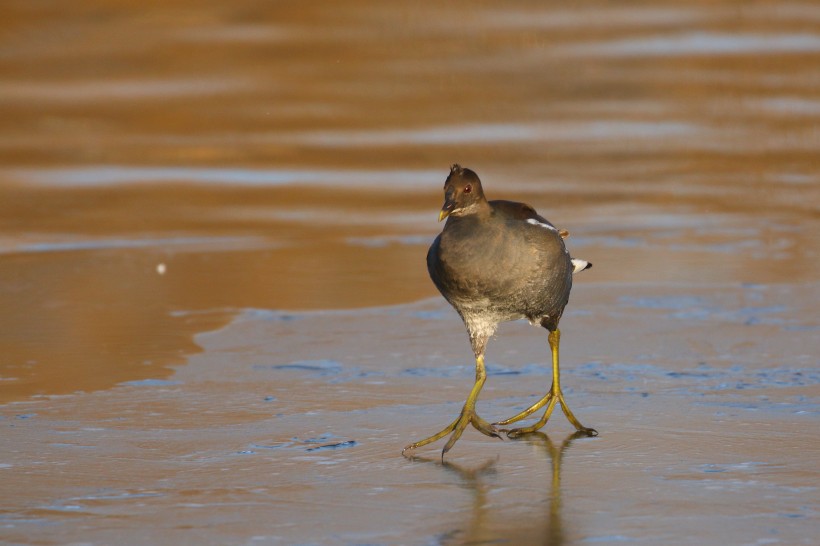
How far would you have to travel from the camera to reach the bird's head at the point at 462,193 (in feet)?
17.9

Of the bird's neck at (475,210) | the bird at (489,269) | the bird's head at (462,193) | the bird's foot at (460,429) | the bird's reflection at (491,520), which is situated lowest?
the bird's reflection at (491,520)

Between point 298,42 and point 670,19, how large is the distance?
421 centimetres

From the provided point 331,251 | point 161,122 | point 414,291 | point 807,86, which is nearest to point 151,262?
point 331,251

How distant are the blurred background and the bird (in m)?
1.78

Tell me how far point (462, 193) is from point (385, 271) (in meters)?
3.74

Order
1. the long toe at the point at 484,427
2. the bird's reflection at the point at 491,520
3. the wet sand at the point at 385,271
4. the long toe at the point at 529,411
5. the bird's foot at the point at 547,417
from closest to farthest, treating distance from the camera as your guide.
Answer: the bird's reflection at the point at 491,520, the wet sand at the point at 385,271, the long toe at the point at 484,427, the bird's foot at the point at 547,417, the long toe at the point at 529,411

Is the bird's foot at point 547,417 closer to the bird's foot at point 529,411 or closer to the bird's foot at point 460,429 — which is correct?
the bird's foot at point 529,411

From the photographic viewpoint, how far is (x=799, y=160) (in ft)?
41.9

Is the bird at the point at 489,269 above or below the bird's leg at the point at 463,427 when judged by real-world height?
above

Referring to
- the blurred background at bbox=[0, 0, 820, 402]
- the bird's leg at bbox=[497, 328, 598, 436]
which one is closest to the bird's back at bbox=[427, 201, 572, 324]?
the bird's leg at bbox=[497, 328, 598, 436]

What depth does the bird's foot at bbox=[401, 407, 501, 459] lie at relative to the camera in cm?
519

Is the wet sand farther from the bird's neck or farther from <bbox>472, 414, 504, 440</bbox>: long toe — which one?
the bird's neck

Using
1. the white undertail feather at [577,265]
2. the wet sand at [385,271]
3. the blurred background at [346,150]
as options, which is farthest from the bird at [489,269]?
the blurred background at [346,150]

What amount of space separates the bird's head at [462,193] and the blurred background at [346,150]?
6.24 feet
